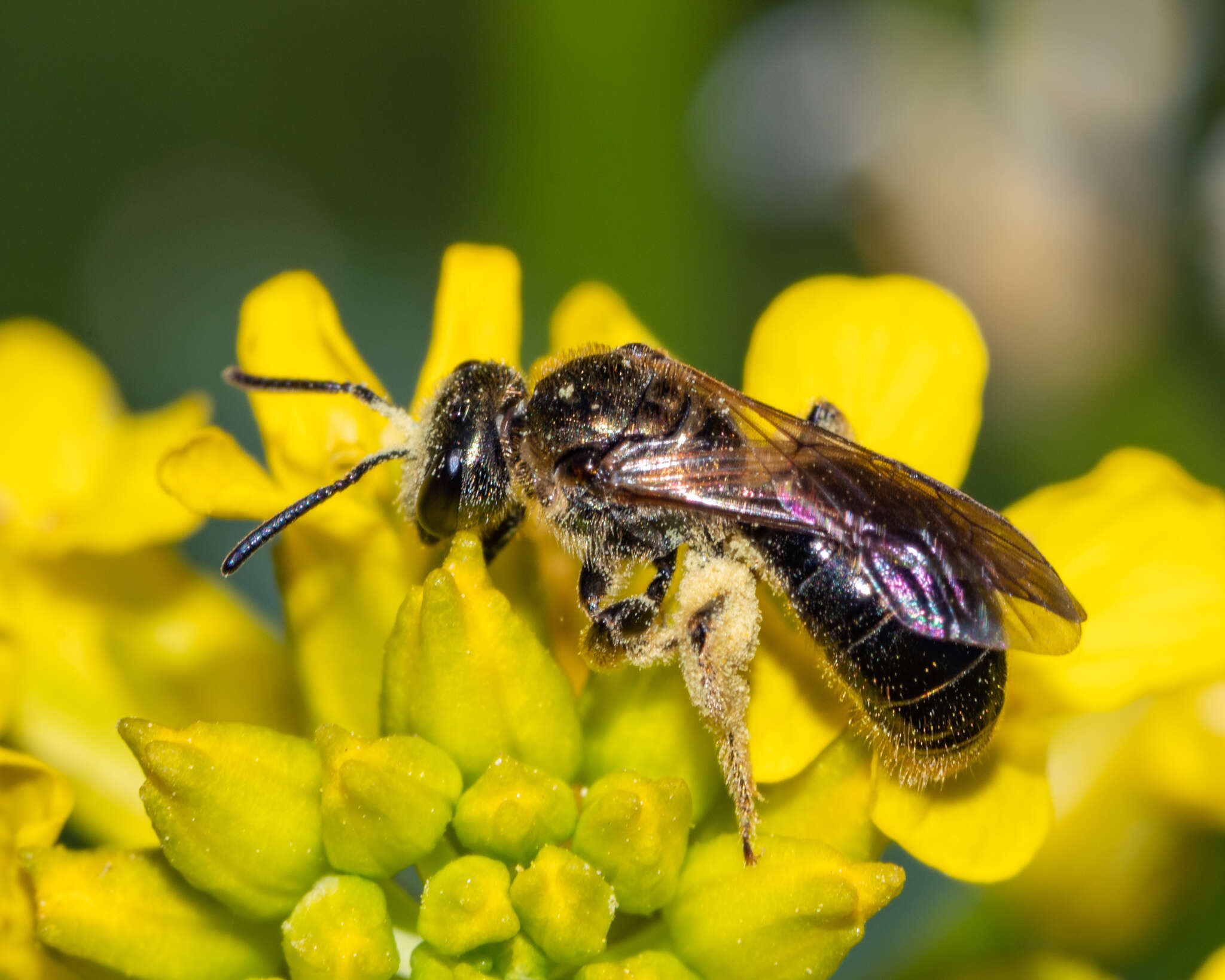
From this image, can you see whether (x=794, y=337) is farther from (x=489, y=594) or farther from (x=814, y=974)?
(x=814, y=974)

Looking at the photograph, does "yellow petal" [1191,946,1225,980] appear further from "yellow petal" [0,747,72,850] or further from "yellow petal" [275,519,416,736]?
"yellow petal" [0,747,72,850]

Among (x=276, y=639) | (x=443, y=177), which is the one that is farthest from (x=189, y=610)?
(x=443, y=177)

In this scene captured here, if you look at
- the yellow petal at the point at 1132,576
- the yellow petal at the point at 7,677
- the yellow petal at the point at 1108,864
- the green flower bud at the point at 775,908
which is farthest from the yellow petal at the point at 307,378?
the yellow petal at the point at 1108,864

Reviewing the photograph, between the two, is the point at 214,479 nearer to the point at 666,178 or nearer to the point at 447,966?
the point at 447,966

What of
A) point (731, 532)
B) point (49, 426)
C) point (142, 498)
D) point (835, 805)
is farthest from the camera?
point (49, 426)

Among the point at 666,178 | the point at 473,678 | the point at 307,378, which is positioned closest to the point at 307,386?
the point at 307,378

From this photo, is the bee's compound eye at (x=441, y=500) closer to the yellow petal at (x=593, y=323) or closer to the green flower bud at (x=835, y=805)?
the yellow petal at (x=593, y=323)
